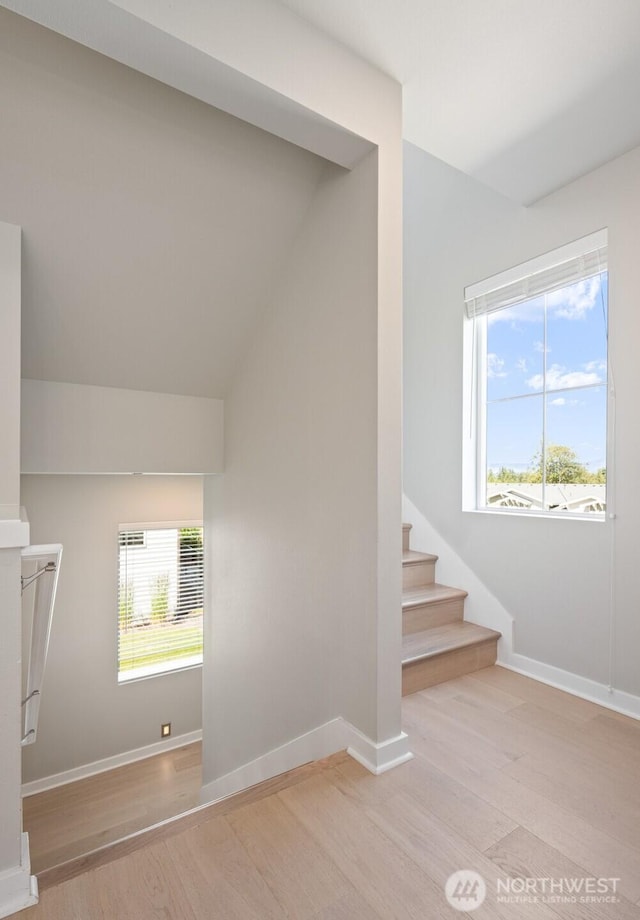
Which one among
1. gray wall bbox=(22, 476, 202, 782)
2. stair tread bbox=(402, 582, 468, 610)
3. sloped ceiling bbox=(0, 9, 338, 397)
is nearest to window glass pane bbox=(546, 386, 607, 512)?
stair tread bbox=(402, 582, 468, 610)

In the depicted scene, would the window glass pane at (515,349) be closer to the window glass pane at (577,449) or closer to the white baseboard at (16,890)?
the window glass pane at (577,449)

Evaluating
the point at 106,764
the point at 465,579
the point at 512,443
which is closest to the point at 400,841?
the point at 465,579

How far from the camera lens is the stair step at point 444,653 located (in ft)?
7.68

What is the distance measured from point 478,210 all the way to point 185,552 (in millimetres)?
3785

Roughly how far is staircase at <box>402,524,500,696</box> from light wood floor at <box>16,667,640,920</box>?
1.39 feet

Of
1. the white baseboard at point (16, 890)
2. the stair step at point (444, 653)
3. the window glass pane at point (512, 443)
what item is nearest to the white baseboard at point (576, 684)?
the stair step at point (444, 653)

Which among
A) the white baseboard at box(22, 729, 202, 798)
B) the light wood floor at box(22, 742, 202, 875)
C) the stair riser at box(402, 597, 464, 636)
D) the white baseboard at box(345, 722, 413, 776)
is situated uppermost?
the stair riser at box(402, 597, 464, 636)

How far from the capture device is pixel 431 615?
2740 millimetres

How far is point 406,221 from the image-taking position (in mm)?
3385

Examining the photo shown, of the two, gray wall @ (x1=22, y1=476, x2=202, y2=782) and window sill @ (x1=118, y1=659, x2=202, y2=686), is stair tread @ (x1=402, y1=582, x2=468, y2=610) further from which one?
window sill @ (x1=118, y1=659, x2=202, y2=686)

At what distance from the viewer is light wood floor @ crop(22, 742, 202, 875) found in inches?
145

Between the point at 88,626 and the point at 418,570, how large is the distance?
117 inches

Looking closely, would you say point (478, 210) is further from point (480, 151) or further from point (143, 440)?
point (143, 440)

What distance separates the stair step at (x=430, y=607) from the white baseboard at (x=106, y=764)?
323 centimetres
